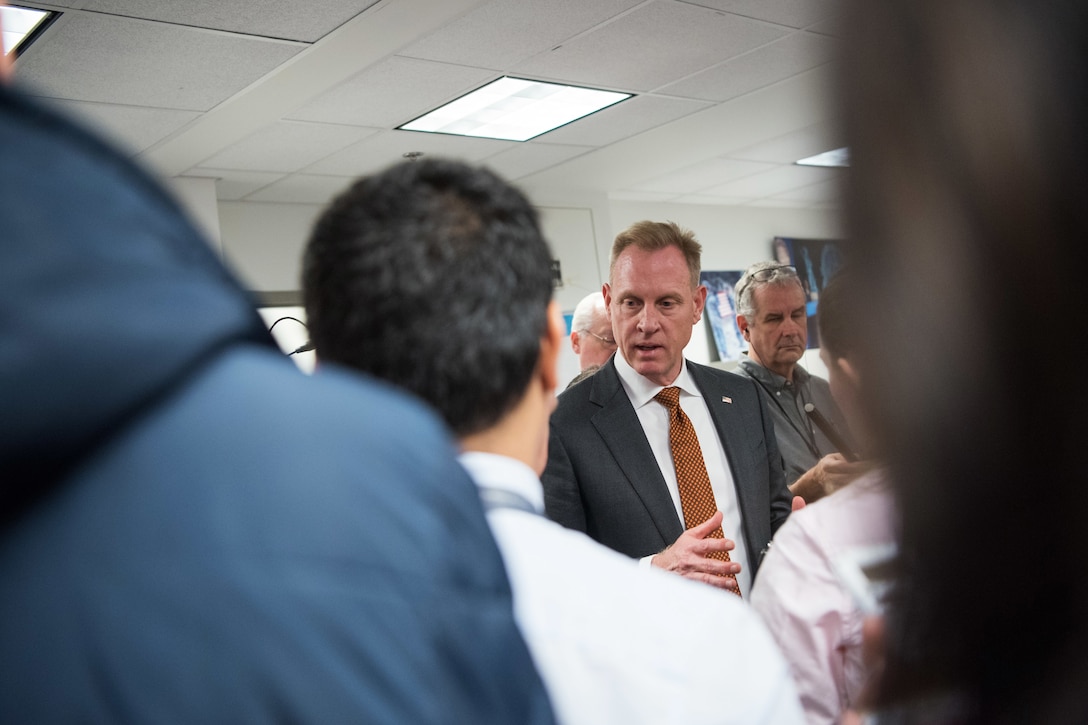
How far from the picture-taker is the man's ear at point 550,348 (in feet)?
2.86

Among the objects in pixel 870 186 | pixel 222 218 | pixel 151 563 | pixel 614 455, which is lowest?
pixel 614 455

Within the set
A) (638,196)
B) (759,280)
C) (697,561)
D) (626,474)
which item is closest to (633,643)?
(697,561)

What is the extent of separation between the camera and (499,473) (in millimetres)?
819

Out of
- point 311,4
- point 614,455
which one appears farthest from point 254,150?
point 614,455

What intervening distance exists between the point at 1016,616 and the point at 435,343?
1.52 ft

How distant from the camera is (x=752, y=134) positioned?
6277mm

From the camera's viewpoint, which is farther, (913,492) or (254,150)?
(254,150)

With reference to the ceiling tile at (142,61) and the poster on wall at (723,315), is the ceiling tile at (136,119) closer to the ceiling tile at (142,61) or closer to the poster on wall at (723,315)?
the ceiling tile at (142,61)

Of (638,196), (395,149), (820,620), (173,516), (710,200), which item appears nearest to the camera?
(173,516)

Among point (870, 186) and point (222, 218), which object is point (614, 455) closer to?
point (870, 186)

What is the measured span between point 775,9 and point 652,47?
570 millimetres

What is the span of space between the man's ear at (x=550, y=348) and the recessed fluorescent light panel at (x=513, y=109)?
12.5 ft

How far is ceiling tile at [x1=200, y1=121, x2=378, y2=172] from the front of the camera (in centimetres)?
486

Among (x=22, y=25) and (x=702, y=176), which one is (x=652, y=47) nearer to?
(x=22, y=25)
